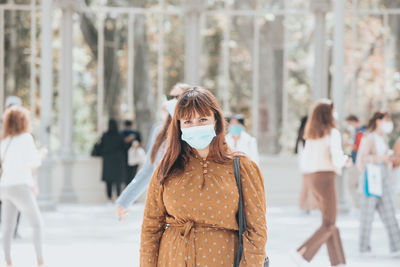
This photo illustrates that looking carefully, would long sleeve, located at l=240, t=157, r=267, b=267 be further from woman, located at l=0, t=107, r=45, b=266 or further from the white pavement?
the white pavement

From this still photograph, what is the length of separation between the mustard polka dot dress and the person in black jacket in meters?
9.31

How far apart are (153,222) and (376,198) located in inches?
187

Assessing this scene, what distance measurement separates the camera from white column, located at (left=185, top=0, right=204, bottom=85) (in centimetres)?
1307

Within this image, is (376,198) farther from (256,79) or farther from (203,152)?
(256,79)

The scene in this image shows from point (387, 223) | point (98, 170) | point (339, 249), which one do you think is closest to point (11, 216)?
point (339, 249)

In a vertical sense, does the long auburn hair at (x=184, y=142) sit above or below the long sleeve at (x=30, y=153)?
above

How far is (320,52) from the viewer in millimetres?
13156

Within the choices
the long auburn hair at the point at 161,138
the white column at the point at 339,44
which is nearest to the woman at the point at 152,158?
the long auburn hair at the point at 161,138

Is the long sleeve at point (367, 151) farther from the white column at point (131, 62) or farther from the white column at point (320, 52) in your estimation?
the white column at point (131, 62)

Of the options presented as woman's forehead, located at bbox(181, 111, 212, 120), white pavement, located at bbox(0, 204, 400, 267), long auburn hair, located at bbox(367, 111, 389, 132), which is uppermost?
woman's forehead, located at bbox(181, 111, 212, 120)

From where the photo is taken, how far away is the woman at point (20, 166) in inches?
246

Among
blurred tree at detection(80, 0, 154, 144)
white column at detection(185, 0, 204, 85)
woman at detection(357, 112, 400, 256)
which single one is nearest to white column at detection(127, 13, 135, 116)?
blurred tree at detection(80, 0, 154, 144)

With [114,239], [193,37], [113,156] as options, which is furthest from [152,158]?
[193,37]

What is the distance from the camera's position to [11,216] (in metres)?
6.49
